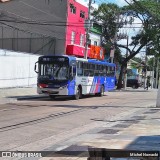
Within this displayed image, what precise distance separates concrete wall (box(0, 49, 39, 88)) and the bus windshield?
24.6 ft

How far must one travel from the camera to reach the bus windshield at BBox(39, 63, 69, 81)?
1054 inches

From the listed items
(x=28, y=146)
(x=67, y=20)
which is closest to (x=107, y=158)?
(x=28, y=146)

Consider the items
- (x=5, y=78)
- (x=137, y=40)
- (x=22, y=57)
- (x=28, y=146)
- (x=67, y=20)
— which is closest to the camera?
(x=28, y=146)

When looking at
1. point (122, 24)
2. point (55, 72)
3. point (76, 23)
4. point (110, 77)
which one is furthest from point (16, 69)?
point (122, 24)

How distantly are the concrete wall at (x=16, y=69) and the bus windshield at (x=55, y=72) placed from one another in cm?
751

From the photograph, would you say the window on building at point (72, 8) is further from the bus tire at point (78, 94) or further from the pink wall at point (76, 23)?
the bus tire at point (78, 94)

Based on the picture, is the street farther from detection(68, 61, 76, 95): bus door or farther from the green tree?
the green tree

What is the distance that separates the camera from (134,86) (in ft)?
227

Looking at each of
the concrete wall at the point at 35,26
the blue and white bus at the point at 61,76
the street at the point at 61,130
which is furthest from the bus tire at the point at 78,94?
the concrete wall at the point at 35,26

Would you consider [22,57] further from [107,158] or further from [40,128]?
[107,158]

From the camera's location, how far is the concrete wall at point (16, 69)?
1341 inches

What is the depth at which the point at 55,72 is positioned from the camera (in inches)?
1064

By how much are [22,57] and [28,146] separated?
2717 cm

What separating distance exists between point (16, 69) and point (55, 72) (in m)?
9.83
